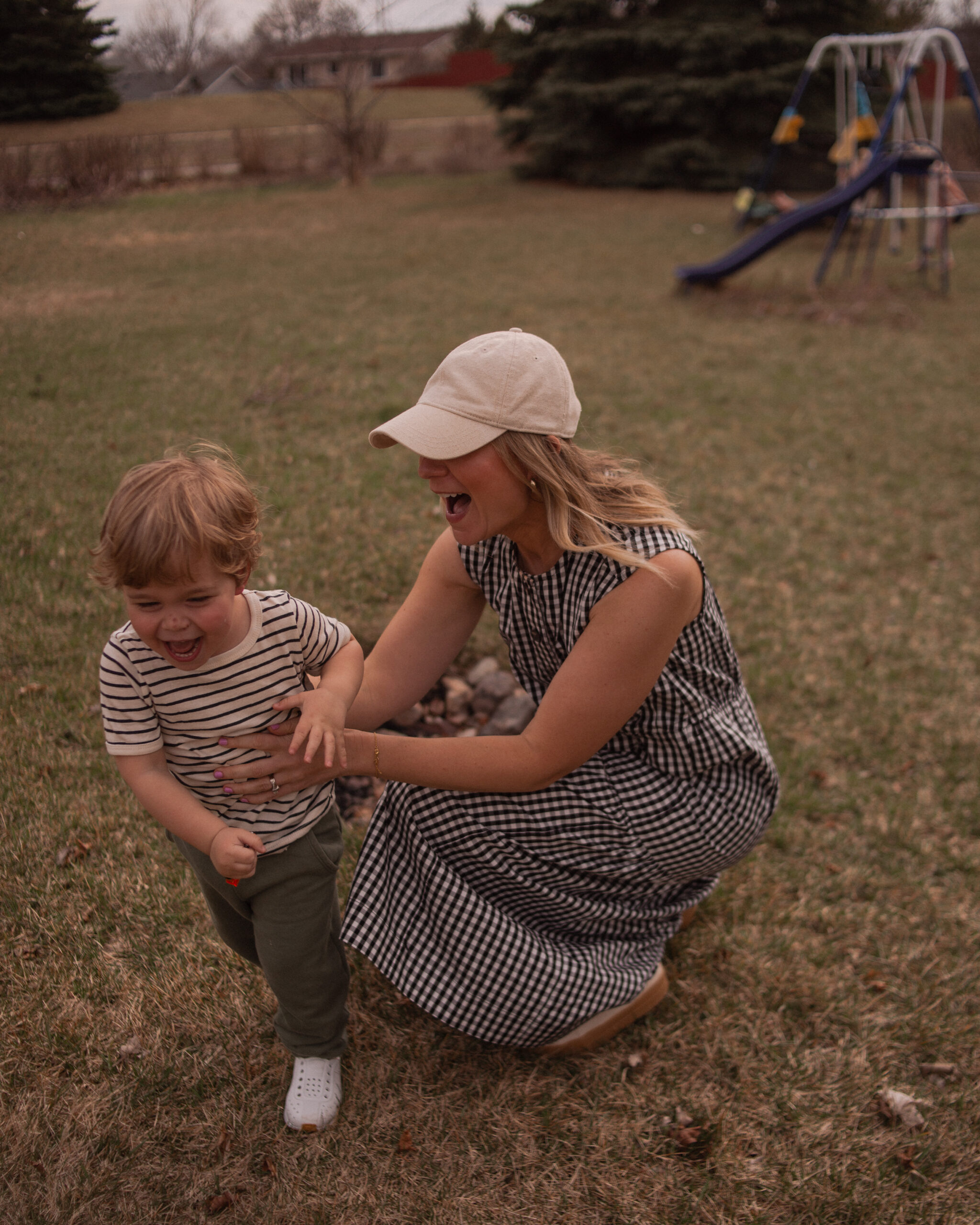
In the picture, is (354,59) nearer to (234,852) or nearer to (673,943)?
(673,943)

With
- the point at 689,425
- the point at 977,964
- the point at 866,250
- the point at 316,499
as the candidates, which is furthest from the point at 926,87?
the point at 977,964

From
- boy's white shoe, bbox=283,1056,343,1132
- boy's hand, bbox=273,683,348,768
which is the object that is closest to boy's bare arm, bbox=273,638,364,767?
boy's hand, bbox=273,683,348,768

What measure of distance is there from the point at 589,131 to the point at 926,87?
35.7 feet

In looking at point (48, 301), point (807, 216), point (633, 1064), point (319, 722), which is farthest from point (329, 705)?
point (807, 216)

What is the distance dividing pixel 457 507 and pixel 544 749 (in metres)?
0.51

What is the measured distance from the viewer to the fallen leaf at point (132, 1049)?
2.07m

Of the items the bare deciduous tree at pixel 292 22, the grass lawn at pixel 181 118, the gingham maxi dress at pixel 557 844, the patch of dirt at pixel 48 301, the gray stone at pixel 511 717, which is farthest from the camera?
the bare deciduous tree at pixel 292 22

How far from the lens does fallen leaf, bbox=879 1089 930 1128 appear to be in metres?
2.08

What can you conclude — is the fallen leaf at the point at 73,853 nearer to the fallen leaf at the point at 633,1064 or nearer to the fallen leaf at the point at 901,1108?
the fallen leaf at the point at 633,1064

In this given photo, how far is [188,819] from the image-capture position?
1.64 m

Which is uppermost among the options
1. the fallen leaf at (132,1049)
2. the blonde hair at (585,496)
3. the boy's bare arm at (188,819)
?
the blonde hair at (585,496)

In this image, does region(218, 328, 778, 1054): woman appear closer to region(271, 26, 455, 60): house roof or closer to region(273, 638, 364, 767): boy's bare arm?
region(273, 638, 364, 767): boy's bare arm

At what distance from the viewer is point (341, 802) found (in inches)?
115

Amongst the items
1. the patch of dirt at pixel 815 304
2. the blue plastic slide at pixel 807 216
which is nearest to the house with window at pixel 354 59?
the blue plastic slide at pixel 807 216
